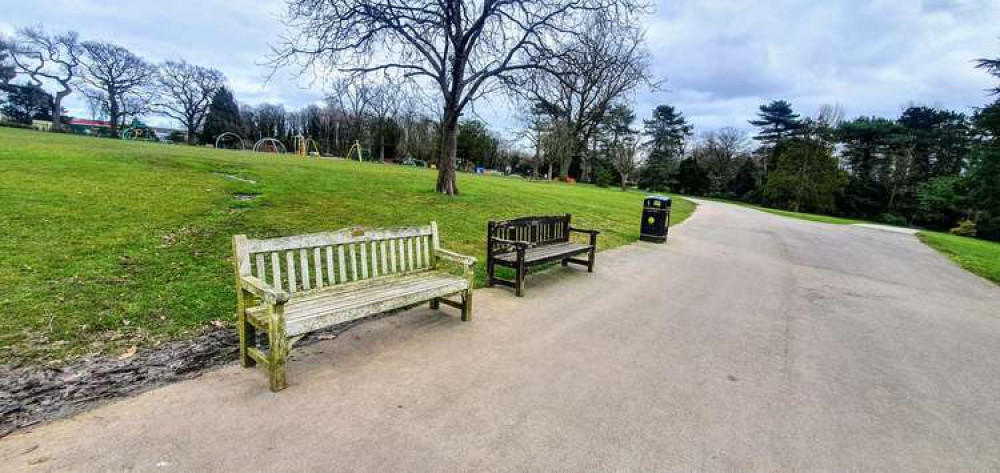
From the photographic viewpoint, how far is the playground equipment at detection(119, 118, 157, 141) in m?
48.3

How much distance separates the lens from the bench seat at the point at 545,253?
5676 mm

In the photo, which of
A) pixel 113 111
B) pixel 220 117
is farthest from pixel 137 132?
pixel 220 117

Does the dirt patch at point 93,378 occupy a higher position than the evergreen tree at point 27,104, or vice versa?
the evergreen tree at point 27,104

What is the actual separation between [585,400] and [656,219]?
27.7 feet

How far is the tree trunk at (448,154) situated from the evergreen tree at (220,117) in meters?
54.0

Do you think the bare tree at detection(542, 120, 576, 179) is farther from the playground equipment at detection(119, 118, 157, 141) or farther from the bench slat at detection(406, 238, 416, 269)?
the playground equipment at detection(119, 118, 157, 141)

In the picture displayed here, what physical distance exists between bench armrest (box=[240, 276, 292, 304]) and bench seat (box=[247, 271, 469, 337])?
0.67 feet

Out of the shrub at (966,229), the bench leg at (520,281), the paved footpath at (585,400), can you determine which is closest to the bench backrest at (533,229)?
the bench leg at (520,281)

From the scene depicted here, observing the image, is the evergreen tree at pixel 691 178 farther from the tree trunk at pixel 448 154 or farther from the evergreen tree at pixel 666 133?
the tree trunk at pixel 448 154

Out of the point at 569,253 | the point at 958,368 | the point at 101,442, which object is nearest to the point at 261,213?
the point at 569,253

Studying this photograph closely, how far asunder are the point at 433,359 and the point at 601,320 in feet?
6.88

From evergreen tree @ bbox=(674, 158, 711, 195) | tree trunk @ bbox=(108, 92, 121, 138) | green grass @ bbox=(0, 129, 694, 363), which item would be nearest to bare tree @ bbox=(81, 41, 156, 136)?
tree trunk @ bbox=(108, 92, 121, 138)

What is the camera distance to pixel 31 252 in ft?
15.9

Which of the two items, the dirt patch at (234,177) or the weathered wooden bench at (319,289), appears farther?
the dirt patch at (234,177)
